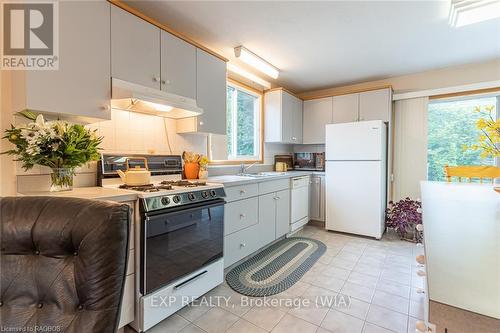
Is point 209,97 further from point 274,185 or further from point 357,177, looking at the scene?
point 357,177

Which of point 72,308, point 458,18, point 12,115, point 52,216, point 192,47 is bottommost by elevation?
Result: point 72,308

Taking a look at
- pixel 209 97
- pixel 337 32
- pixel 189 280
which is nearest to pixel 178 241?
pixel 189 280

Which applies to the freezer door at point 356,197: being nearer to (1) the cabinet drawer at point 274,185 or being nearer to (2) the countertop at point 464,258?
(1) the cabinet drawer at point 274,185

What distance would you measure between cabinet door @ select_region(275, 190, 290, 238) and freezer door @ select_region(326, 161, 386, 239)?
793mm

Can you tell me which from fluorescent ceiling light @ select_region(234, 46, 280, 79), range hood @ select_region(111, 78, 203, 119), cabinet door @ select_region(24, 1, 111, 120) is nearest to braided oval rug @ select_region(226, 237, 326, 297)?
range hood @ select_region(111, 78, 203, 119)

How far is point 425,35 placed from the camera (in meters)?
2.40

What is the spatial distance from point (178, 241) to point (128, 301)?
1.49 ft

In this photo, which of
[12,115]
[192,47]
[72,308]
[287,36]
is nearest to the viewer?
[72,308]

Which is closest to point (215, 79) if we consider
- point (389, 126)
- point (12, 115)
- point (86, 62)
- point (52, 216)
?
point (86, 62)

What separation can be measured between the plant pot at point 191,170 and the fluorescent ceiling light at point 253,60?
1.35 m

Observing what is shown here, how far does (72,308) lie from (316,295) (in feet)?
5.90

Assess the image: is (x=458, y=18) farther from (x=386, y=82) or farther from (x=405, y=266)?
(x=405, y=266)

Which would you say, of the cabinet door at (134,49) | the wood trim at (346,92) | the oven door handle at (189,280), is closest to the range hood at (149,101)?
the cabinet door at (134,49)

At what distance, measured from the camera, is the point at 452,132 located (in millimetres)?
3342
